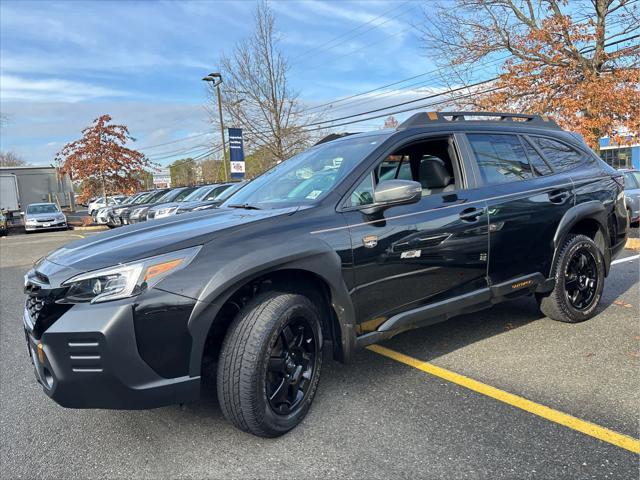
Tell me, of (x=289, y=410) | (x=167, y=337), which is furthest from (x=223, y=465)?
(x=167, y=337)

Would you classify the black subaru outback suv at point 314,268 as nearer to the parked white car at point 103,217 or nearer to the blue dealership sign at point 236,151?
the blue dealership sign at point 236,151

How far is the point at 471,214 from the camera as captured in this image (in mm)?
3553

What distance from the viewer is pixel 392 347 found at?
4.09m

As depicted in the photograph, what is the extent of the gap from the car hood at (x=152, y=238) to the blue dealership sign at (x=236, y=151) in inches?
618

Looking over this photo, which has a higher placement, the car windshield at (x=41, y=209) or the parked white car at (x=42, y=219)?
the car windshield at (x=41, y=209)

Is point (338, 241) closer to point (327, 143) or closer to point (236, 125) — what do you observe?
point (327, 143)

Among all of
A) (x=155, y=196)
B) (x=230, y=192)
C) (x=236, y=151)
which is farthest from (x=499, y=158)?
(x=155, y=196)

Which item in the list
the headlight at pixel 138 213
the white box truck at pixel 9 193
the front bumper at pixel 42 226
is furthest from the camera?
the white box truck at pixel 9 193

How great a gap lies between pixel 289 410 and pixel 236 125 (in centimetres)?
2106

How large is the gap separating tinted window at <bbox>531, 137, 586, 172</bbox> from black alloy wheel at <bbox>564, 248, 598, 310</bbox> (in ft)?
2.61

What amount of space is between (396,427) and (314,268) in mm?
1036

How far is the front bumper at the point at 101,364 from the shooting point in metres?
2.24

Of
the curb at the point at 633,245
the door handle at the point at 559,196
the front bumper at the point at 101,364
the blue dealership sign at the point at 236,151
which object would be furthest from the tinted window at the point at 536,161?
the blue dealership sign at the point at 236,151

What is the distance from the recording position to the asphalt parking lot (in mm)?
2436
